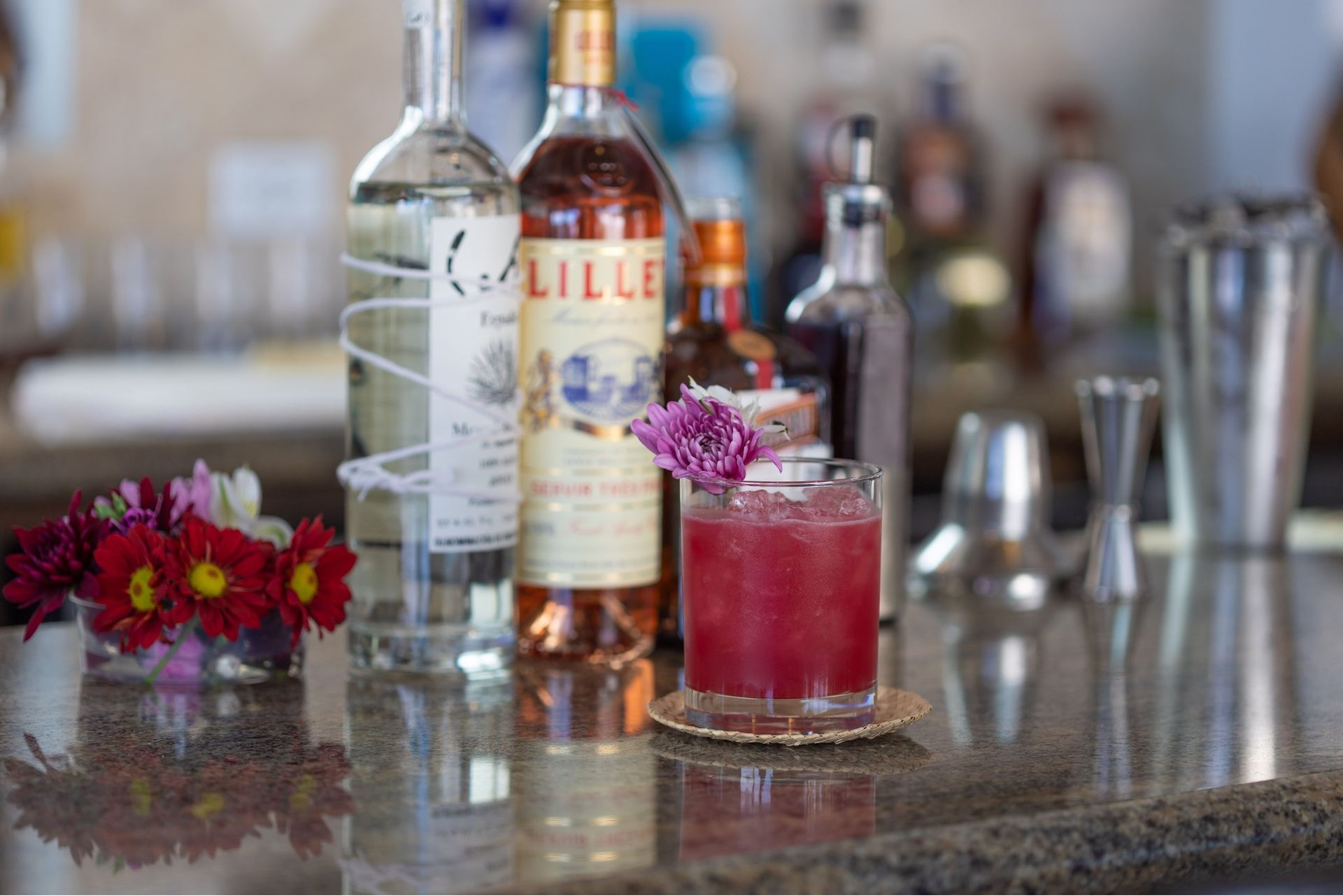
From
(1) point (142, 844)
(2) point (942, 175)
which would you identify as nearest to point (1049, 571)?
(1) point (142, 844)

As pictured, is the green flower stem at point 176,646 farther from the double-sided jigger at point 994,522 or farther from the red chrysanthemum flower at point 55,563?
the double-sided jigger at point 994,522

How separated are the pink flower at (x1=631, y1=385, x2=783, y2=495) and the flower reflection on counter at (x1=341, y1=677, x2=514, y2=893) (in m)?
0.14

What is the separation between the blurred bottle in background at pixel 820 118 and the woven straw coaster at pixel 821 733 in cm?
182

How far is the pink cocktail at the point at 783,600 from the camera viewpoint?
0.71 m

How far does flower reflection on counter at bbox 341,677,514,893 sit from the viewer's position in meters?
0.57

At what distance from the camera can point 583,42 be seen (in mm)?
864

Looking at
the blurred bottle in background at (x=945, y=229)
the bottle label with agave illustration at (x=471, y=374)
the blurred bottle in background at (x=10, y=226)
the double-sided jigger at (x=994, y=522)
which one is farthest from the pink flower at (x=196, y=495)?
the blurred bottle in background at (x=945, y=229)

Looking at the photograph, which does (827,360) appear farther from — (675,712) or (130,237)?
(130,237)

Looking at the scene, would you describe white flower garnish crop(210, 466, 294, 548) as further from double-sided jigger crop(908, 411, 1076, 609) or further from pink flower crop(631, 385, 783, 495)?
double-sided jigger crop(908, 411, 1076, 609)

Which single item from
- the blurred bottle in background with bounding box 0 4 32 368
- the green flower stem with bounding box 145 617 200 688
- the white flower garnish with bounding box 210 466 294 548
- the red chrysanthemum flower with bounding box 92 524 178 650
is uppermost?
the blurred bottle in background with bounding box 0 4 32 368

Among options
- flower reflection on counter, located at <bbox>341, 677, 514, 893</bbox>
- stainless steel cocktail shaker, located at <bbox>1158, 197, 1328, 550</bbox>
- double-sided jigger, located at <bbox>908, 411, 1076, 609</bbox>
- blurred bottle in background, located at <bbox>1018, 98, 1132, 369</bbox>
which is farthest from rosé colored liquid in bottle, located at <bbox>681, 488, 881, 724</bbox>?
blurred bottle in background, located at <bbox>1018, 98, 1132, 369</bbox>

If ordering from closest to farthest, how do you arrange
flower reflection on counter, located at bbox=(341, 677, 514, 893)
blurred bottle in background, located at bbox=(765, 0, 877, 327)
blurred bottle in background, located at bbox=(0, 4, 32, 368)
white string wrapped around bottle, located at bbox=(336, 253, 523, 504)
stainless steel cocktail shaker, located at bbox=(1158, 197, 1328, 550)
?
flower reflection on counter, located at bbox=(341, 677, 514, 893)
white string wrapped around bottle, located at bbox=(336, 253, 523, 504)
stainless steel cocktail shaker, located at bbox=(1158, 197, 1328, 550)
blurred bottle in background, located at bbox=(0, 4, 32, 368)
blurred bottle in background, located at bbox=(765, 0, 877, 327)

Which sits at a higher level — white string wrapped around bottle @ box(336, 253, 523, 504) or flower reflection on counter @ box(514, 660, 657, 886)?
white string wrapped around bottle @ box(336, 253, 523, 504)

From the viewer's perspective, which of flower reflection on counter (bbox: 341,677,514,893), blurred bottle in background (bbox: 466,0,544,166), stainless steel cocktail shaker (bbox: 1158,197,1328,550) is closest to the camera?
flower reflection on counter (bbox: 341,677,514,893)
